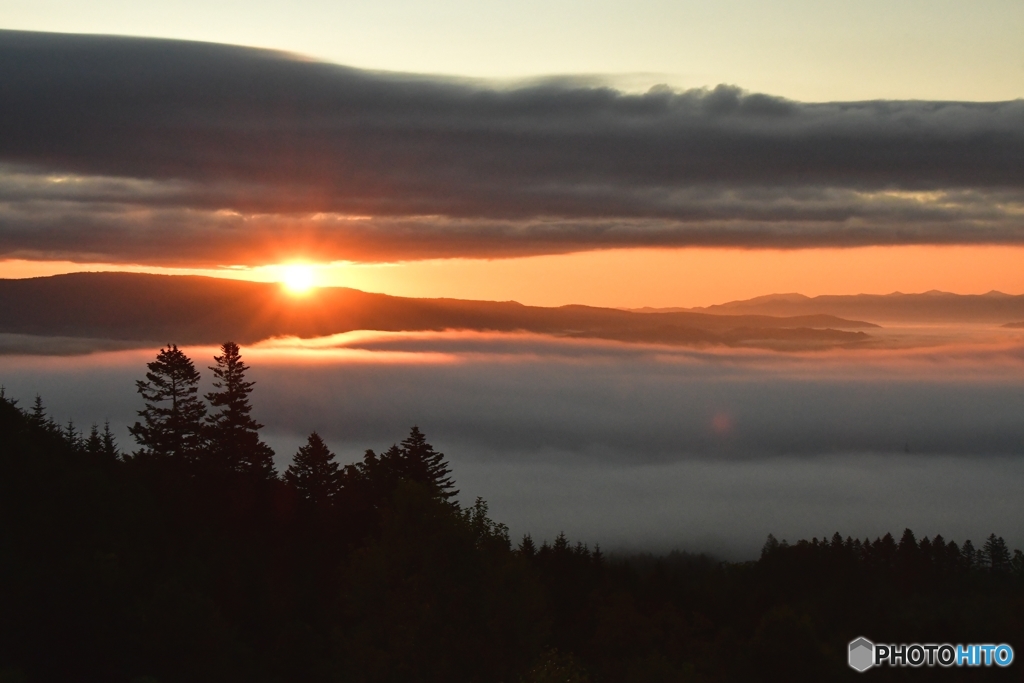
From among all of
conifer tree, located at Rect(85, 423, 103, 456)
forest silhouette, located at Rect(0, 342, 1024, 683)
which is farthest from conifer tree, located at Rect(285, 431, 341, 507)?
conifer tree, located at Rect(85, 423, 103, 456)

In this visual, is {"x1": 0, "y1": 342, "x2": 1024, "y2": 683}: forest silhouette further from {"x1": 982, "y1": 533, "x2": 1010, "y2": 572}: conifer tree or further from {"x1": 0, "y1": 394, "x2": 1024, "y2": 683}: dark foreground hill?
{"x1": 982, "y1": 533, "x2": 1010, "y2": 572}: conifer tree

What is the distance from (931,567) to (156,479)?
121 meters

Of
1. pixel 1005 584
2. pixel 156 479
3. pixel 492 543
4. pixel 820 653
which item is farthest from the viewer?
pixel 1005 584

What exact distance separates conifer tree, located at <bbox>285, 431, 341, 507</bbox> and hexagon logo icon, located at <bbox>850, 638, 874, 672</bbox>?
40020mm

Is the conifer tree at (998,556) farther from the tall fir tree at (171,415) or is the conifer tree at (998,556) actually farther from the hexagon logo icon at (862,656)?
the tall fir tree at (171,415)

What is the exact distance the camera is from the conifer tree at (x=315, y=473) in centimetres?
8244

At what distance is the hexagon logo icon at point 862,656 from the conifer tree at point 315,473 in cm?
4002

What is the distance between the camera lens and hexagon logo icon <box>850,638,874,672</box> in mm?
57219

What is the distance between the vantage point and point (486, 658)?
3638 centimetres

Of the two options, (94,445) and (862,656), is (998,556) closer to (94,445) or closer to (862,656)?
(862,656)

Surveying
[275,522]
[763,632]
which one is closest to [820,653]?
[763,632]

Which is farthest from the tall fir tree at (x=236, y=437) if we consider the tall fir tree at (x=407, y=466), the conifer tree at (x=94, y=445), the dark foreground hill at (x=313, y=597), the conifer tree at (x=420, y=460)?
the conifer tree at (x=420, y=460)

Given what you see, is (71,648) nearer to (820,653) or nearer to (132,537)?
(132,537)

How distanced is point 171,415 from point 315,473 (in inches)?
462
